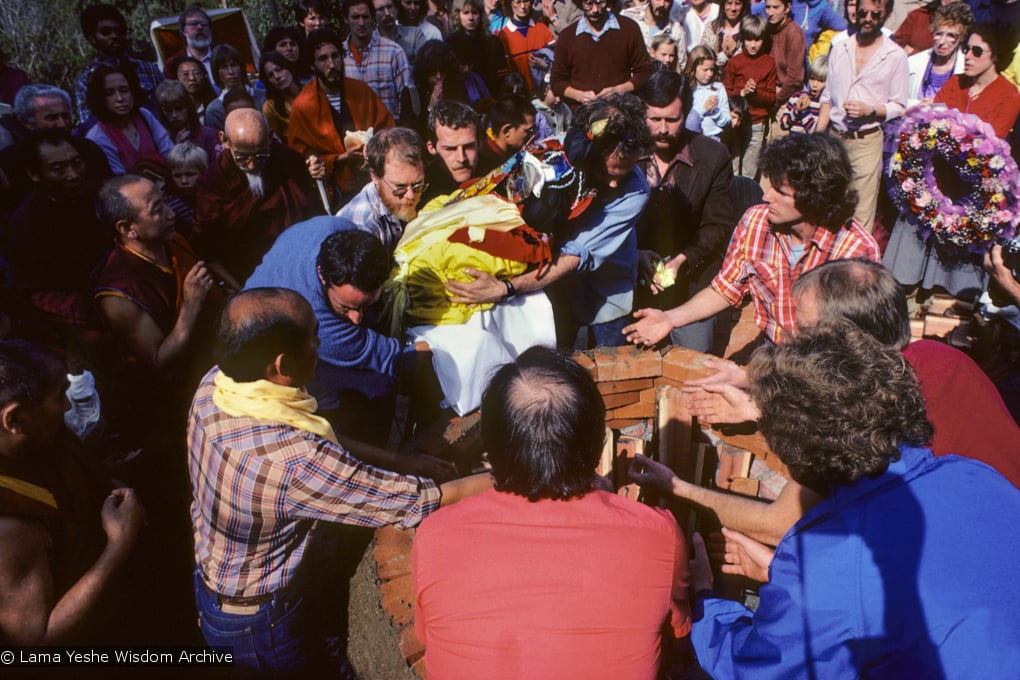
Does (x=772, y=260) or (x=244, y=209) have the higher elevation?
(x=244, y=209)

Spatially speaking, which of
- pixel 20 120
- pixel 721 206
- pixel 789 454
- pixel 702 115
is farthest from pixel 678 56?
pixel 789 454

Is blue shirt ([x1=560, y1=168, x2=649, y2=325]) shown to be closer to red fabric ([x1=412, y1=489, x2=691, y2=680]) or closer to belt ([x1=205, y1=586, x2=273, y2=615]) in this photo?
red fabric ([x1=412, y1=489, x2=691, y2=680])

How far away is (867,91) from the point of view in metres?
6.06

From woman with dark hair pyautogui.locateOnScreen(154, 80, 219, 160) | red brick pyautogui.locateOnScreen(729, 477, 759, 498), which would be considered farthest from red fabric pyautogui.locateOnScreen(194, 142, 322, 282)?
red brick pyautogui.locateOnScreen(729, 477, 759, 498)

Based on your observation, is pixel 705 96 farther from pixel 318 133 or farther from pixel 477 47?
pixel 318 133

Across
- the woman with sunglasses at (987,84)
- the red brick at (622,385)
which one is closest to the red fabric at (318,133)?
the red brick at (622,385)

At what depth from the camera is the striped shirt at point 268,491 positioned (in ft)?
6.70

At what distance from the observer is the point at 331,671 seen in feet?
8.66

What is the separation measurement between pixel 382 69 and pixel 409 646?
17.2 feet

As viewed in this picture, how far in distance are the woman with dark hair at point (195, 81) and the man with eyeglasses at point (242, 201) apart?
2.23 metres

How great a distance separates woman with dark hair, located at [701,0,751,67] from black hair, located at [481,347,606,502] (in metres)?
7.26

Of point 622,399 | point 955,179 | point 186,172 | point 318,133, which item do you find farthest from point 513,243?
point 955,179

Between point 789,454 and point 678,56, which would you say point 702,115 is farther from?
point 789,454

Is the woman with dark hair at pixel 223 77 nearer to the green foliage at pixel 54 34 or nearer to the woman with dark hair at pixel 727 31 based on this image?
the woman with dark hair at pixel 727 31
